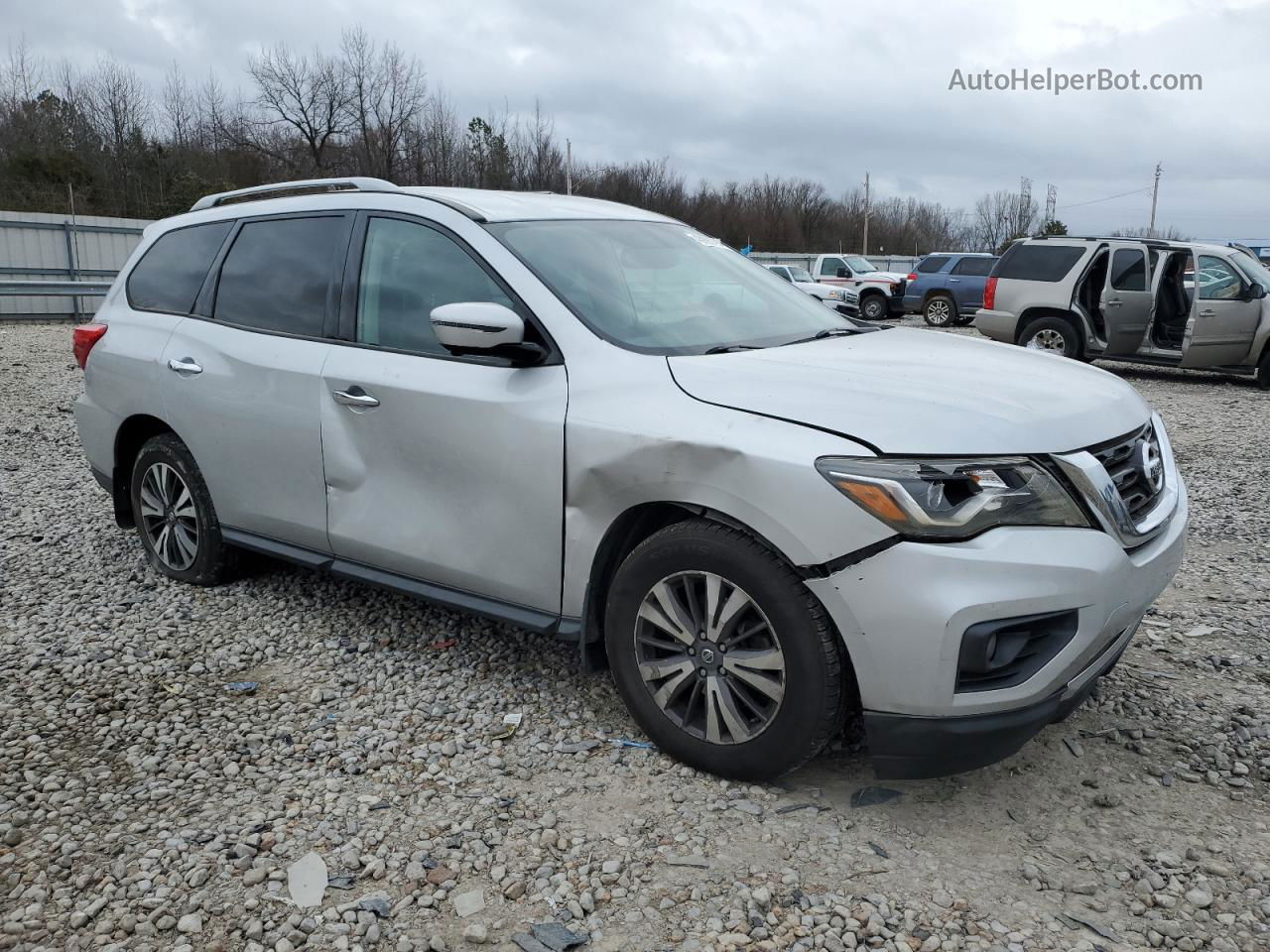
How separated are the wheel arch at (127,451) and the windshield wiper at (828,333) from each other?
298 cm

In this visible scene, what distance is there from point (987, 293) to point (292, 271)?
12439 mm

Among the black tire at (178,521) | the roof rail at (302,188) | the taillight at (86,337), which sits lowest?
the black tire at (178,521)

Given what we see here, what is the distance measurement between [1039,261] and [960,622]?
1319 centimetres

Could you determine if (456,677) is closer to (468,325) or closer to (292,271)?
(468,325)

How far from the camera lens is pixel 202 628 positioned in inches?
174

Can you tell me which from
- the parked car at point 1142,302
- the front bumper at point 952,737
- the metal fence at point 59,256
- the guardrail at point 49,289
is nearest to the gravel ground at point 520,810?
the front bumper at point 952,737

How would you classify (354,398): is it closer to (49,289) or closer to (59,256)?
(49,289)

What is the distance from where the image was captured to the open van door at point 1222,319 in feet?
42.3

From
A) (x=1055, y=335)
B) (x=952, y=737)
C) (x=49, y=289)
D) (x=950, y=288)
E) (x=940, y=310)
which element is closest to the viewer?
(x=952, y=737)

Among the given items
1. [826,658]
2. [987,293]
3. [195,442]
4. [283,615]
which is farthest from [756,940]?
[987,293]

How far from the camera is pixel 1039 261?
14320 mm

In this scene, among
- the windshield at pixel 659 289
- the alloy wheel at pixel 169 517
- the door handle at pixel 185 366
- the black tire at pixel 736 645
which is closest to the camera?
the black tire at pixel 736 645

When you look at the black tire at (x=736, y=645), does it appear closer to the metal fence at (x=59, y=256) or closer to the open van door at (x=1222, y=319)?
the open van door at (x=1222, y=319)

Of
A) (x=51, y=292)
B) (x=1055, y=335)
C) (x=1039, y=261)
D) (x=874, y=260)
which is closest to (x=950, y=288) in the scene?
(x=1039, y=261)
